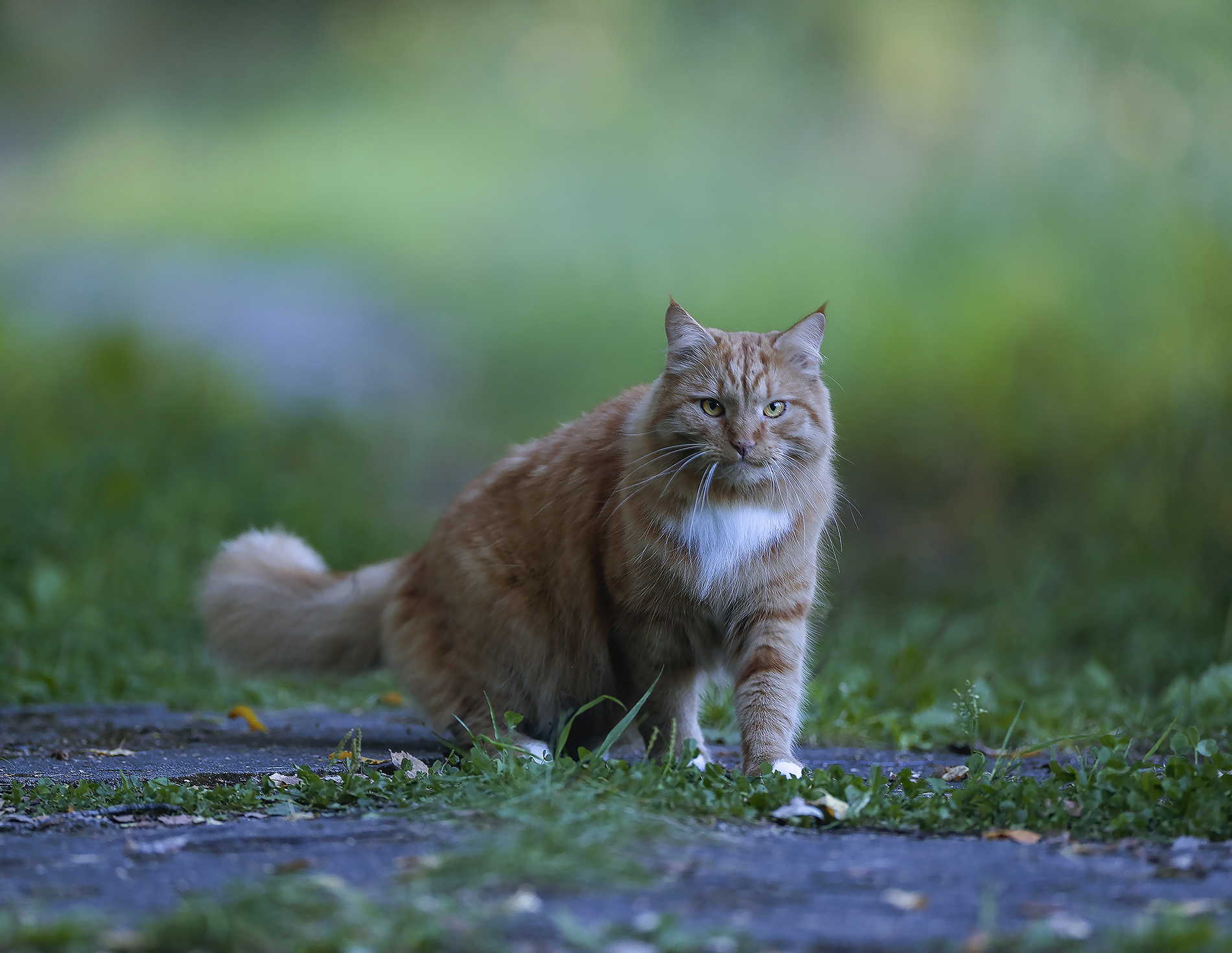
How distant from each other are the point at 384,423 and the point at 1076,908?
8.93 meters

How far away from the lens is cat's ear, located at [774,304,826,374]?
3.91m

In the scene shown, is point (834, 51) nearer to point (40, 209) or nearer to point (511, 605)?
point (40, 209)

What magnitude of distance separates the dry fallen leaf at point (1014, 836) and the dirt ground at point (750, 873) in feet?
0.14

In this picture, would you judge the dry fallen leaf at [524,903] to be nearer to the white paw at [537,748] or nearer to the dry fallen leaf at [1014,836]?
the white paw at [537,748]

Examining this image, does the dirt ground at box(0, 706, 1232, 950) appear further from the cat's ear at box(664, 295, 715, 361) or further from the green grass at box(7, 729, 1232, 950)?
the cat's ear at box(664, 295, 715, 361)

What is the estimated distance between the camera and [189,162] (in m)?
13.4

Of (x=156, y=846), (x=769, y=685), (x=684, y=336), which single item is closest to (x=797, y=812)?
(x=769, y=685)

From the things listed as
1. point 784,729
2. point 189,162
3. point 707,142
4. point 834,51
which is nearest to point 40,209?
point 189,162

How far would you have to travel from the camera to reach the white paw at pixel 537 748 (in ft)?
11.3

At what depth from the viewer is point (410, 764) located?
3309 mm

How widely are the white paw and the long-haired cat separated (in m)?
0.04

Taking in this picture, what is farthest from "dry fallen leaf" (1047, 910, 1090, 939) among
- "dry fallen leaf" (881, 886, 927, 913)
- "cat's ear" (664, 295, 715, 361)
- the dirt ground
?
"cat's ear" (664, 295, 715, 361)

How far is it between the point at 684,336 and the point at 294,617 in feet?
5.86

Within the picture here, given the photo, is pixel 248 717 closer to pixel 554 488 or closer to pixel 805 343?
pixel 554 488
